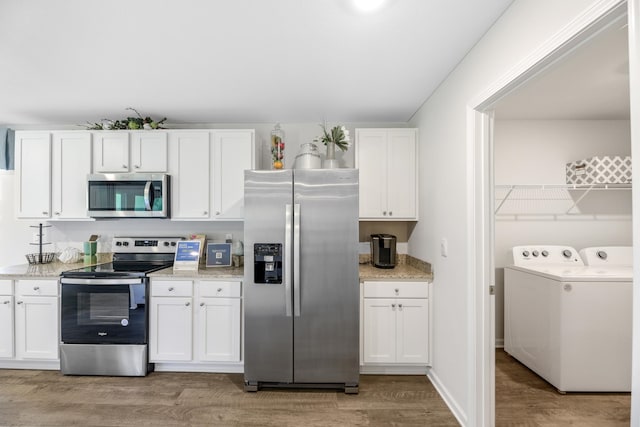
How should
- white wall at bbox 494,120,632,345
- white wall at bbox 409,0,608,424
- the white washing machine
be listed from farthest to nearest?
white wall at bbox 494,120,632,345 → the white washing machine → white wall at bbox 409,0,608,424

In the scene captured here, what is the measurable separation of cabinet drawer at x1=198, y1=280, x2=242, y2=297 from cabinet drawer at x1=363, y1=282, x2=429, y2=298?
1.13m

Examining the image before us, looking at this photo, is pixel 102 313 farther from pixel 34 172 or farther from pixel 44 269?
pixel 34 172

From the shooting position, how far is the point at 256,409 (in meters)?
2.19

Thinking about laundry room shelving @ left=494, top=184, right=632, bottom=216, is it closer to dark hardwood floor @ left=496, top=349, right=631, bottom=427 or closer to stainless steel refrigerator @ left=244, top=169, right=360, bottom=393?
dark hardwood floor @ left=496, top=349, right=631, bottom=427

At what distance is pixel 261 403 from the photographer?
2.26 metres

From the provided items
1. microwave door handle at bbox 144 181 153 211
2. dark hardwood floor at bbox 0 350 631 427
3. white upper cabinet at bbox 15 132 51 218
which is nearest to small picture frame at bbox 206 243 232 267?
microwave door handle at bbox 144 181 153 211

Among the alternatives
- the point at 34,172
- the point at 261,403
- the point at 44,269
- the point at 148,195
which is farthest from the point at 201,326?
the point at 34,172

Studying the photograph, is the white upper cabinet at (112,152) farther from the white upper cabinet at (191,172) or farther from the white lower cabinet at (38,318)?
the white lower cabinet at (38,318)

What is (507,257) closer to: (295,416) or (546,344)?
(546,344)

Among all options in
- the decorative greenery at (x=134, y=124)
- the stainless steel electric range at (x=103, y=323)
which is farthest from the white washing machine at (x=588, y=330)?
the decorative greenery at (x=134, y=124)

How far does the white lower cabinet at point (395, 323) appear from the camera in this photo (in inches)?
101

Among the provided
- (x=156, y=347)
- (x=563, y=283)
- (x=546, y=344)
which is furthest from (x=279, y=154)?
(x=546, y=344)

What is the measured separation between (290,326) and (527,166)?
114 inches

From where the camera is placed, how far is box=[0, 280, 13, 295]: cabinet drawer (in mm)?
2650
